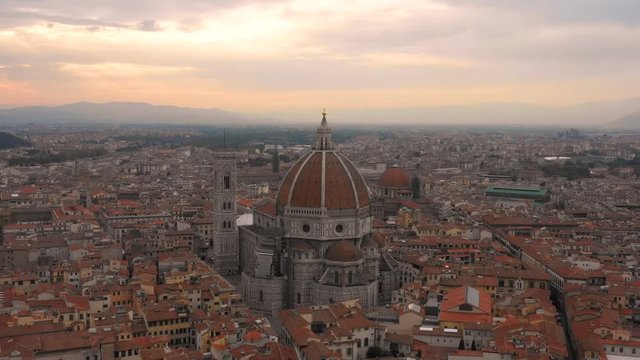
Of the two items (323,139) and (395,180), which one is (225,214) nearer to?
(323,139)

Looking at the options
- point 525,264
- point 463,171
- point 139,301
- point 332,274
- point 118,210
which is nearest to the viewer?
point 139,301

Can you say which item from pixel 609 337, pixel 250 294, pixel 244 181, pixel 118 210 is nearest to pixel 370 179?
pixel 244 181

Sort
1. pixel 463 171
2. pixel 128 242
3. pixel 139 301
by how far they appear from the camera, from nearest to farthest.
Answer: pixel 139 301, pixel 128 242, pixel 463 171

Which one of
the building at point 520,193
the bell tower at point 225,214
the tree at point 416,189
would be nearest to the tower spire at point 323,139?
the bell tower at point 225,214

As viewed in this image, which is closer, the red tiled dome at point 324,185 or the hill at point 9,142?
the red tiled dome at point 324,185

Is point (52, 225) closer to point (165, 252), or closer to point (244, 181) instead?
point (165, 252)

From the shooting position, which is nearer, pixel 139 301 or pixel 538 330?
pixel 538 330

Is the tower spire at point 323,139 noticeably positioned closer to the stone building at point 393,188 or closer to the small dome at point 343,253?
the small dome at point 343,253
